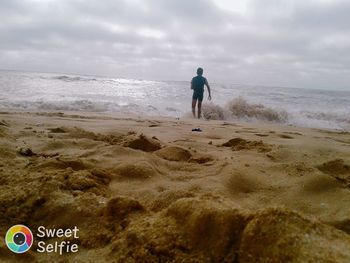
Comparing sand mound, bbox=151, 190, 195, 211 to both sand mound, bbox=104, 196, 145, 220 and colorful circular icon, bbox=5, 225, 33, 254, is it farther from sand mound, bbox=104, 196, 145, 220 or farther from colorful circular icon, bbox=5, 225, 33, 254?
colorful circular icon, bbox=5, 225, 33, 254

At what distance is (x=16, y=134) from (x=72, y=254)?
2.64 m

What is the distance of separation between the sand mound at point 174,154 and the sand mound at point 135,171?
46cm

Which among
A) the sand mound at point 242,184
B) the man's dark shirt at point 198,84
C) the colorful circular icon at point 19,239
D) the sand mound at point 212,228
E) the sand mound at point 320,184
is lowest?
the colorful circular icon at point 19,239

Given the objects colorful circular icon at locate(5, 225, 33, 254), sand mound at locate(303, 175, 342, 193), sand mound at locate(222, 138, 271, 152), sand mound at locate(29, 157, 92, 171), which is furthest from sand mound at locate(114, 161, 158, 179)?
sand mound at locate(222, 138, 271, 152)

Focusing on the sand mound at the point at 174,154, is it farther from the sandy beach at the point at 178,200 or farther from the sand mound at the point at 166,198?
the sand mound at the point at 166,198

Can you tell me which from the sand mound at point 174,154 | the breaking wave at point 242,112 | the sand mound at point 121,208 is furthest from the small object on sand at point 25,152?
the breaking wave at point 242,112

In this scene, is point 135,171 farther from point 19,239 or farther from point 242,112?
point 242,112

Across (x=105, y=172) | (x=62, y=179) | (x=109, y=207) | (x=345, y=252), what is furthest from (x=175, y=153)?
(x=345, y=252)

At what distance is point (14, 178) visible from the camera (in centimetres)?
191

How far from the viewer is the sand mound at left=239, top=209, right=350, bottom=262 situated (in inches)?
38.5

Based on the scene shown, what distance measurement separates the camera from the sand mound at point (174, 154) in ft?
9.16

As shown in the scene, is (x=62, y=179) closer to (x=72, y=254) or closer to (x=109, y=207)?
(x=109, y=207)

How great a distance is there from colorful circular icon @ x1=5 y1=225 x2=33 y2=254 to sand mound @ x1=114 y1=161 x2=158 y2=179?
0.86 m

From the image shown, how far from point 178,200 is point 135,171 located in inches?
37.3
